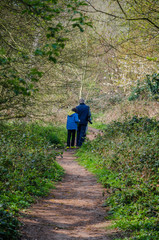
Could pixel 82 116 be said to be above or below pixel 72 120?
above

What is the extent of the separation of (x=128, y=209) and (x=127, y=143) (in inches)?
144

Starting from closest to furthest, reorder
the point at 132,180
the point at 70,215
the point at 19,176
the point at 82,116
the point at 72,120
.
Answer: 1. the point at 70,215
2. the point at 132,180
3. the point at 19,176
4. the point at 72,120
5. the point at 82,116

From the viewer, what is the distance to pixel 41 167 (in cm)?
809

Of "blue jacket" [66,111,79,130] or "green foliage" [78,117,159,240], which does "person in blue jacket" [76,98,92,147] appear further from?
"green foliage" [78,117,159,240]

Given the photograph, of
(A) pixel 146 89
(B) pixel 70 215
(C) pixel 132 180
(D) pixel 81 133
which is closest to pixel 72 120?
(D) pixel 81 133

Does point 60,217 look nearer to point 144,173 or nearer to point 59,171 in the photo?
point 144,173

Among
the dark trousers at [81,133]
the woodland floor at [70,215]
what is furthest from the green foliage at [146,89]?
the woodland floor at [70,215]

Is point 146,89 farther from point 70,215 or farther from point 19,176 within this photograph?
point 70,215

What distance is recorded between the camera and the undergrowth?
4359mm

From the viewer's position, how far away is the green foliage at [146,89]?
1800cm

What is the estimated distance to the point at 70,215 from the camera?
19.1ft

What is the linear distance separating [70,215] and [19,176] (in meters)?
1.64

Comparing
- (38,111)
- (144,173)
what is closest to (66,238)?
(144,173)

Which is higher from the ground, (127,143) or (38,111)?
(38,111)
